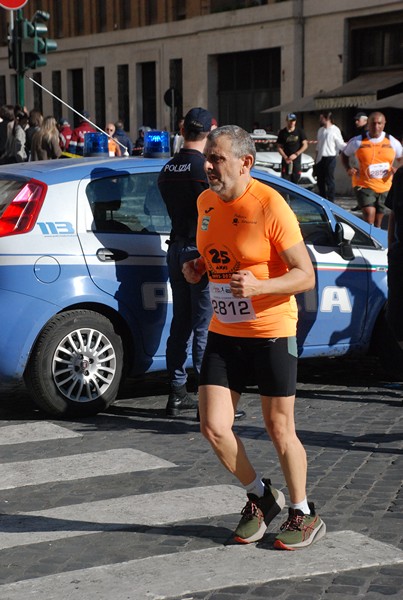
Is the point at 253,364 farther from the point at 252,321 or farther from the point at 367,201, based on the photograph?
the point at 367,201

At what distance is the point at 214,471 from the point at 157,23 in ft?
148

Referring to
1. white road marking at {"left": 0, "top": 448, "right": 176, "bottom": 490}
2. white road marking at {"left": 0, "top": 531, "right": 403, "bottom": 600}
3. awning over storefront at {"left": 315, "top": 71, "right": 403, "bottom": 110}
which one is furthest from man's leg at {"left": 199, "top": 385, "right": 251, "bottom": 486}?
awning over storefront at {"left": 315, "top": 71, "right": 403, "bottom": 110}

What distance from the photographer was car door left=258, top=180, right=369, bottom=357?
8.45 metres

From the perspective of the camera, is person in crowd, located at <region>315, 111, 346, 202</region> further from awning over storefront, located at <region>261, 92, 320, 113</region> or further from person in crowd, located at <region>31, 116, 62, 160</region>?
awning over storefront, located at <region>261, 92, 320, 113</region>

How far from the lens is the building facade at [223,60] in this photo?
125 feet

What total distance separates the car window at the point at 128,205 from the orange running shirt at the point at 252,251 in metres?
2.80

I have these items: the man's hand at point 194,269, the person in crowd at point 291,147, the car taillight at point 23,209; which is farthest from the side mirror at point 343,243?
the person in crowd at point 291,147

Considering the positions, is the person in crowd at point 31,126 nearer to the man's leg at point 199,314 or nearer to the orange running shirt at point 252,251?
the man's leg at point 199,314

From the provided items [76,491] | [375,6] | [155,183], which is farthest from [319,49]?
[76,491]

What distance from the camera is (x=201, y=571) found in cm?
480

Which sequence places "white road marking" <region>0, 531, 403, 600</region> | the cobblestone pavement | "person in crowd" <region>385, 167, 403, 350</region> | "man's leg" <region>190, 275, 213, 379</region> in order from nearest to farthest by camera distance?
"white road marking" <region>0, 531, 403, 600</region>, the cobblestone pavement, "person in crowd" <region>385, 167, 403, 350</region>, "man's leg" <region>190, 275, 213, 379</region>

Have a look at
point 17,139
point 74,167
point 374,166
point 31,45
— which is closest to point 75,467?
point 74,167

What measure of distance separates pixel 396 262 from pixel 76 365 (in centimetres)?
229

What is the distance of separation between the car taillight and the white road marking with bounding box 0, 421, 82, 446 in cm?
122
